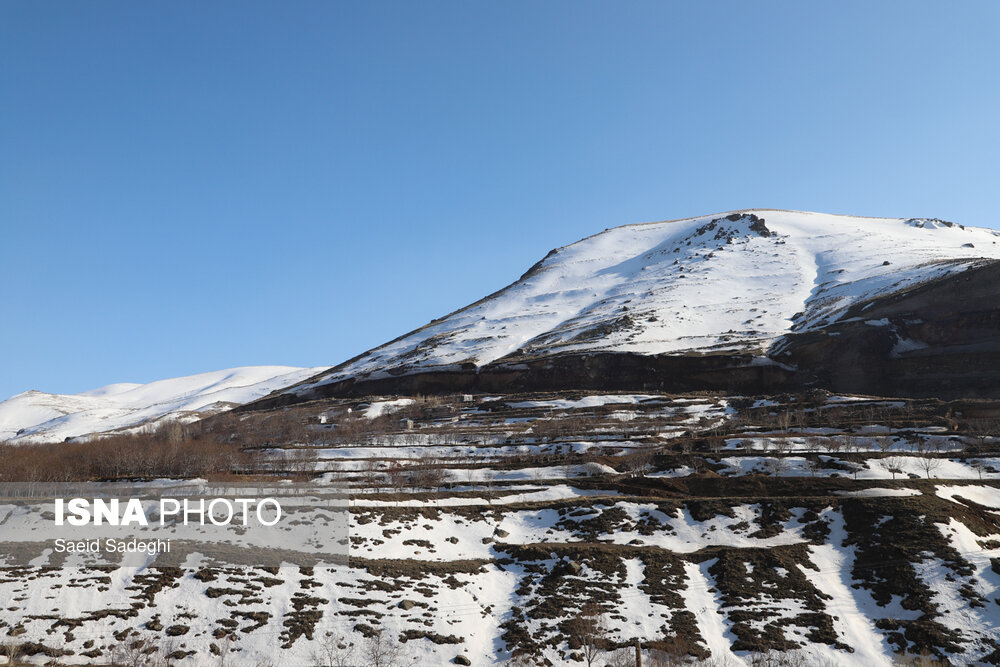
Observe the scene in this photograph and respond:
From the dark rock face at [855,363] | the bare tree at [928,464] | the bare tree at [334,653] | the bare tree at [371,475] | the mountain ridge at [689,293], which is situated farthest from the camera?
the mountain ridge at [689,293]

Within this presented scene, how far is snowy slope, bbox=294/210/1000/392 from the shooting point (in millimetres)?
99000

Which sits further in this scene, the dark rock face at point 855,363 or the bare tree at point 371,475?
the dark rock face at point 855,363

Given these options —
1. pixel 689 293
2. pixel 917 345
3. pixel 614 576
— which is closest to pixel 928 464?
pixel 614 576

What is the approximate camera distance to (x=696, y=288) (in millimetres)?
125000

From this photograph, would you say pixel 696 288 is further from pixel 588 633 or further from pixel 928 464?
pixel 588 633

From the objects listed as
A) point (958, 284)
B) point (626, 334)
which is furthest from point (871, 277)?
point (626, 334)

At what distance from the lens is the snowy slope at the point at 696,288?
99.0m

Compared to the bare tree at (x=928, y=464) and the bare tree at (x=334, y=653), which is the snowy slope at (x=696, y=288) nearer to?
the bare tree at (x=928, y=464)

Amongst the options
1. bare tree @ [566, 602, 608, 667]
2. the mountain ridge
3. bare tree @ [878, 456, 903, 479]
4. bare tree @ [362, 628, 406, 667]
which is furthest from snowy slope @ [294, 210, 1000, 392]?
bare tree @ [362, 628, 406, 667]

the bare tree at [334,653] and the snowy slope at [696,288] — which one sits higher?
the snowy slope at [696,288]

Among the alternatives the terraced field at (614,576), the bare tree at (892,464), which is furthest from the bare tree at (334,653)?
the bare tree at (892,464)

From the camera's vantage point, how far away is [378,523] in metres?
30.0

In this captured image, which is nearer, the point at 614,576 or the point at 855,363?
the point at 614,576

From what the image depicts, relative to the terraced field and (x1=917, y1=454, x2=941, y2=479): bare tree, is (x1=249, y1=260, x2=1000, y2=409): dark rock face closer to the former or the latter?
the terraced field
